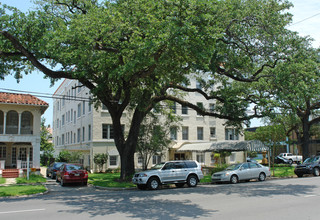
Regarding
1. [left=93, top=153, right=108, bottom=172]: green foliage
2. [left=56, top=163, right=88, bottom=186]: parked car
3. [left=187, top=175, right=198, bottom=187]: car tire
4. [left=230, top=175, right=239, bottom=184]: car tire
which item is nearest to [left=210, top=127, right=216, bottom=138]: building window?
[left=93, top=153, right=108, bottom=172]: green foliage

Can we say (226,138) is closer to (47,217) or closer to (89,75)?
(89,75)

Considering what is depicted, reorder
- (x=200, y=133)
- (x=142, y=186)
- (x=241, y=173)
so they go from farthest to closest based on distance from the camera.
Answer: (x=200, y=133) < (x=241, y=173) < (x=142, y=186)

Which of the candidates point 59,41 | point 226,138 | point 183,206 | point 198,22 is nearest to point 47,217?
point 183,206

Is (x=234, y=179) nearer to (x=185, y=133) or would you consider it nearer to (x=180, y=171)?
(x=180, y=171)

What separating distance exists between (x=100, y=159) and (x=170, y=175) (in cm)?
1541

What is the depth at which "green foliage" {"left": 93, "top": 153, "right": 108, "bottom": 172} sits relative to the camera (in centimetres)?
3112

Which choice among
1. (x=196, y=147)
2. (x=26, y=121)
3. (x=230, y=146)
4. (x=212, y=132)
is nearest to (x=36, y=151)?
(x=26, y=121)

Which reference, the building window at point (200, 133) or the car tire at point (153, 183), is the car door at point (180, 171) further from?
the building window at point (200, 133)

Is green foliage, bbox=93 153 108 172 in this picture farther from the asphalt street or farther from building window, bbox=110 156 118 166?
the asphalt street

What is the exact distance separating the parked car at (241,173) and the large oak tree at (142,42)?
3.48 meters

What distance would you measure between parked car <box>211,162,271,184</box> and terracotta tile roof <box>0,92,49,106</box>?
1631cm

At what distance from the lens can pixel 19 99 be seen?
25.8 metres

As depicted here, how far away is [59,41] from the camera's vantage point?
1378cm

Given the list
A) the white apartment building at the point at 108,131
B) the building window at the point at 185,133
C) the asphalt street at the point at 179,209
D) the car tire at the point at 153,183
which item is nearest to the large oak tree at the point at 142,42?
the car tire at the point at 153,183
